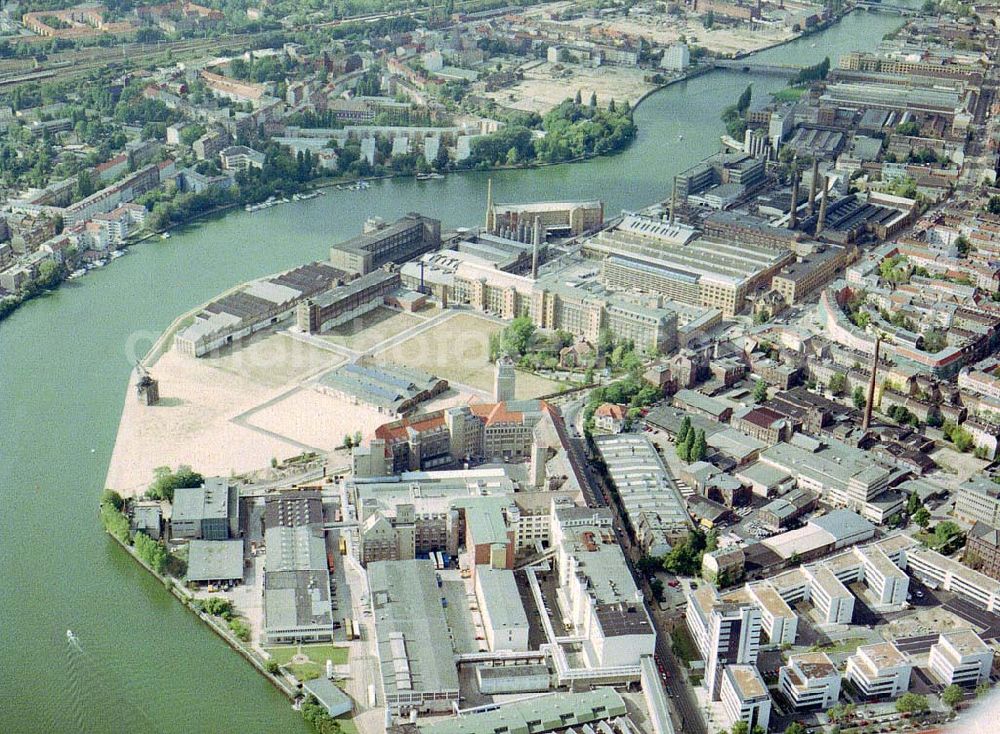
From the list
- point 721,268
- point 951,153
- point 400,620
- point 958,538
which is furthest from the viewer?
point 951,153

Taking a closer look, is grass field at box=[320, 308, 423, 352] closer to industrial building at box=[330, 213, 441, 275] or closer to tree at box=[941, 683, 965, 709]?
industrial building at box=[330, 213, 441, 275]

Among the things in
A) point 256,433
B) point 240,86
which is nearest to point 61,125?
point 240,86

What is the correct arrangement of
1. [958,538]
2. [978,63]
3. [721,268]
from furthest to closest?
1. [978,63]
2. [721,268]
3. [958,538]

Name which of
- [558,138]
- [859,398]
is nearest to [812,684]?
[859,398]

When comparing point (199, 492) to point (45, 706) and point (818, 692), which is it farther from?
point (818, 692)

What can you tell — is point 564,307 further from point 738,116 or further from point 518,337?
point 738,116

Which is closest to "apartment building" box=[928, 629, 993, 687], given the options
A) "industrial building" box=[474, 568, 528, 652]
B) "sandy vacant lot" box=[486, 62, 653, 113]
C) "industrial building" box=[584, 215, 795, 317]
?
"industrial building" box=[474, 568, 528, 652]
